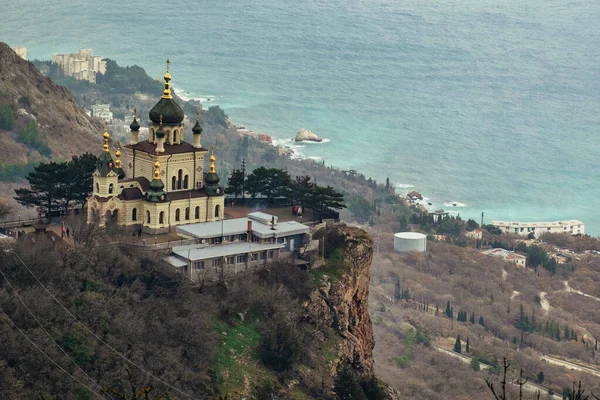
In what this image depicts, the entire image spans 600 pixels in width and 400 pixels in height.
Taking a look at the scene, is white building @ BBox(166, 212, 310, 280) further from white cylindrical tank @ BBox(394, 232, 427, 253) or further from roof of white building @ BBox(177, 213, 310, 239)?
white cylindrical tank @ BBox(394, 232, 427, 253)

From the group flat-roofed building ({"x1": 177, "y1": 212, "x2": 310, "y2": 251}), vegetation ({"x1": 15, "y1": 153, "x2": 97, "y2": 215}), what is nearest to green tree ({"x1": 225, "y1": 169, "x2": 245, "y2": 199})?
flat-roofed building ({"x1": 177, "y1": 212, "x2": 310, "y2": 251})

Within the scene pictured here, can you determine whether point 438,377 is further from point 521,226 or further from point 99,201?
point 521,226

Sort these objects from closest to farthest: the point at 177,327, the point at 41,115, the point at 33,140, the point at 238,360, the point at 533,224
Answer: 1. the point at 177,327
2. the point at 238,360
3. the point at 33,140
4. the point at 41,115
5. the point at 533,224

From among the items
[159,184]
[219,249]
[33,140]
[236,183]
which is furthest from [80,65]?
[219,249]

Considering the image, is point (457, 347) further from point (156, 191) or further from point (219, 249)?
point (156, 191)

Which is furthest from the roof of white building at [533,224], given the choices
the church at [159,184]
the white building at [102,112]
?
the church at [159,184]

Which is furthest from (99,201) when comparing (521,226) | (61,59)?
(61,59)
